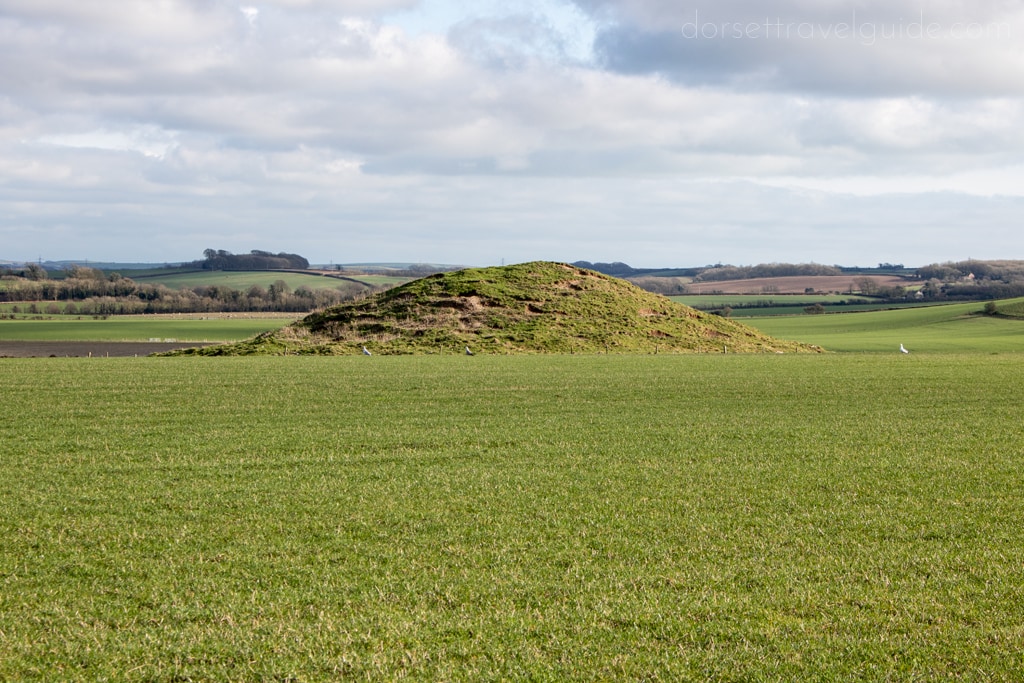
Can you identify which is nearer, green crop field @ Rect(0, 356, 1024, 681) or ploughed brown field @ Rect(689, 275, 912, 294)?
green crop field @ Rect(0, 356, 1024, 681)

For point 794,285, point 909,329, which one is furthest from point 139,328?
point 794,285

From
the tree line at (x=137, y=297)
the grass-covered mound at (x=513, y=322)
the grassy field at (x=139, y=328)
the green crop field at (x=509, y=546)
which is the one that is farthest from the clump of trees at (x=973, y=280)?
the green crop field at (x=509, y=546)

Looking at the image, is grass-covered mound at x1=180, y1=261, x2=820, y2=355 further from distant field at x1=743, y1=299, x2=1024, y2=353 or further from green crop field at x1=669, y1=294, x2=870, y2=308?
green crop field at x1=669, y1=294, x2=870, y2=308

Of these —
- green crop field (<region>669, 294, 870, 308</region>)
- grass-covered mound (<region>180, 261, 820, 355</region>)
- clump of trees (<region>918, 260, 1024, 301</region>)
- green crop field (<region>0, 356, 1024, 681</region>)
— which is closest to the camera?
green crop field (<region>0, 356, 1024, 681</region>)

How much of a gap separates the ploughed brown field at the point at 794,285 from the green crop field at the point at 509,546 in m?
140

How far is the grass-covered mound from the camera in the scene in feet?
178

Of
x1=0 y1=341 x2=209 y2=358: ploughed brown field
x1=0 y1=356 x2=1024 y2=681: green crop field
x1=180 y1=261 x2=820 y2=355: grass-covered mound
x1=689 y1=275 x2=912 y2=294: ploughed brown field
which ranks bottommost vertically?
x1=0 y1=341 x2=209 y2=358: ploughed brown field

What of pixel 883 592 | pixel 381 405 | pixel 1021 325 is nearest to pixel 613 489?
pixel 883 592

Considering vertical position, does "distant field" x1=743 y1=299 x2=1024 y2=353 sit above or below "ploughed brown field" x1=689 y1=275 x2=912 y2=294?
below

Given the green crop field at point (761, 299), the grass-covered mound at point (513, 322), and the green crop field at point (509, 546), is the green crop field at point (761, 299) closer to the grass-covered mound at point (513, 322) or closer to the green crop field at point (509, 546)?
the grass-covered mound at point (513, 322)

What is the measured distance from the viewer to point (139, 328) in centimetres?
9119

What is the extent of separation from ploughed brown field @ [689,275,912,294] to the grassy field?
86.4m

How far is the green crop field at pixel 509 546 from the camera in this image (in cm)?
780

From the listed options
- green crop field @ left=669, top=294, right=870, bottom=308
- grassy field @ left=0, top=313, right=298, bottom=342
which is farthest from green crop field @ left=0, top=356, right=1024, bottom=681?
green crop field @ left=669, top=294, right=870, bottom=308
